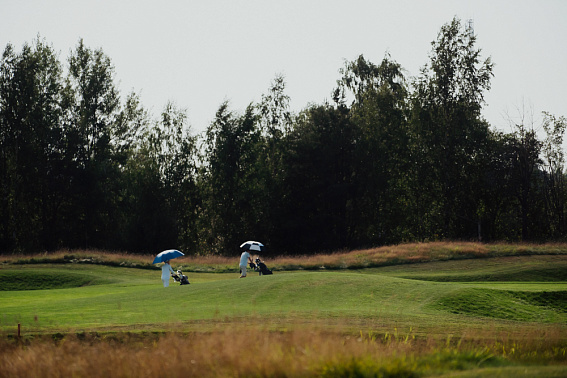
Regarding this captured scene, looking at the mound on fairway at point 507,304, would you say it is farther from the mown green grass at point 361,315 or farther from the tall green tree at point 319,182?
the tall green tree at point 319,182

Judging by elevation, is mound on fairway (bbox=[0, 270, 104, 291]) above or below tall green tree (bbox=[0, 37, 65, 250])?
below

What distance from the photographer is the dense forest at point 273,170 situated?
2320 inches

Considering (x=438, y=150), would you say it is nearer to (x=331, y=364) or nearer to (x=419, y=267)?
(x=419, y=267)

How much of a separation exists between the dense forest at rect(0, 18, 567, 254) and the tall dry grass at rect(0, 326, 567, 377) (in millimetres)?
48873

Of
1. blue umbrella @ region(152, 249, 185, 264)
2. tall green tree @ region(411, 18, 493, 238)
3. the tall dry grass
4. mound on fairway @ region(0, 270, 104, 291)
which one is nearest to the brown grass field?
the tall dry grass

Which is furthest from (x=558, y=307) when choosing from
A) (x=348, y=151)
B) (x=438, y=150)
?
(x=348, y=151)

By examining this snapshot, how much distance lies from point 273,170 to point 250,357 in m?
59.0

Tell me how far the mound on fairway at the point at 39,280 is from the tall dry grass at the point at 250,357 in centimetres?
2222

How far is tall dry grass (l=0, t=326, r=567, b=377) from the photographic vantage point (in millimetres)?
8352

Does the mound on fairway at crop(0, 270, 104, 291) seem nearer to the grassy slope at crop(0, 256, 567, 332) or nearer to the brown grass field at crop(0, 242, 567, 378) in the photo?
the grassy slope at crop(0, 256, 567, 332)

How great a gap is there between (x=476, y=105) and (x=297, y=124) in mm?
20741

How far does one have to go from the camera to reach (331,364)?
827 cm

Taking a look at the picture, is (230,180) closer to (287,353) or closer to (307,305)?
(307,305)

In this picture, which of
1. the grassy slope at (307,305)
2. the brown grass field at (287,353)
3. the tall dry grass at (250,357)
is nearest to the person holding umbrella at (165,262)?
the grassy slope at (307,305)
